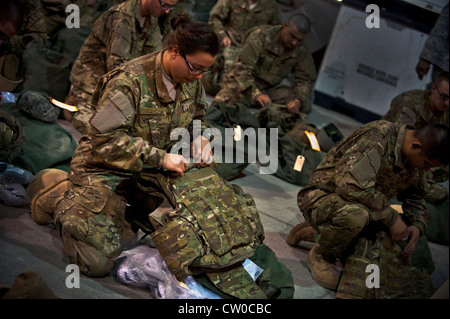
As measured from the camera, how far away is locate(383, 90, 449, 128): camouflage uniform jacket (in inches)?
165

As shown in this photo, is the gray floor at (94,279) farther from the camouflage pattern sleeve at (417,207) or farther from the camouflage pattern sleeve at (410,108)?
the camouflage pattern sleeve at (410,108)

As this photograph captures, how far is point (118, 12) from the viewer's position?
337 centimetres

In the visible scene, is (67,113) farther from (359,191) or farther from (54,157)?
(359,191)

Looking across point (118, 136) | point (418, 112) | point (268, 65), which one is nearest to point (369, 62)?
point (268, 65)

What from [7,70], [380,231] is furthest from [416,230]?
[7,70]

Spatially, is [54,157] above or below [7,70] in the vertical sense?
below

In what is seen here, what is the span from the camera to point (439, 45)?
4633mm

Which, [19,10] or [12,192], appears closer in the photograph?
[19,10]

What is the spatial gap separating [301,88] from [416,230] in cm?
253

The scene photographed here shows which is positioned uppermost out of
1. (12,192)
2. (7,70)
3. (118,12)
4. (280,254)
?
(118,12)

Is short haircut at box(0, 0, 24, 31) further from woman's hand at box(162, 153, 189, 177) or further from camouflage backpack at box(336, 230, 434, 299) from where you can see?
camouflage backpack at box(336, 230, 434, 299)

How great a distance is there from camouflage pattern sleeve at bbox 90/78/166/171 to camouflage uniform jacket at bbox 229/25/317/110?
263cm
